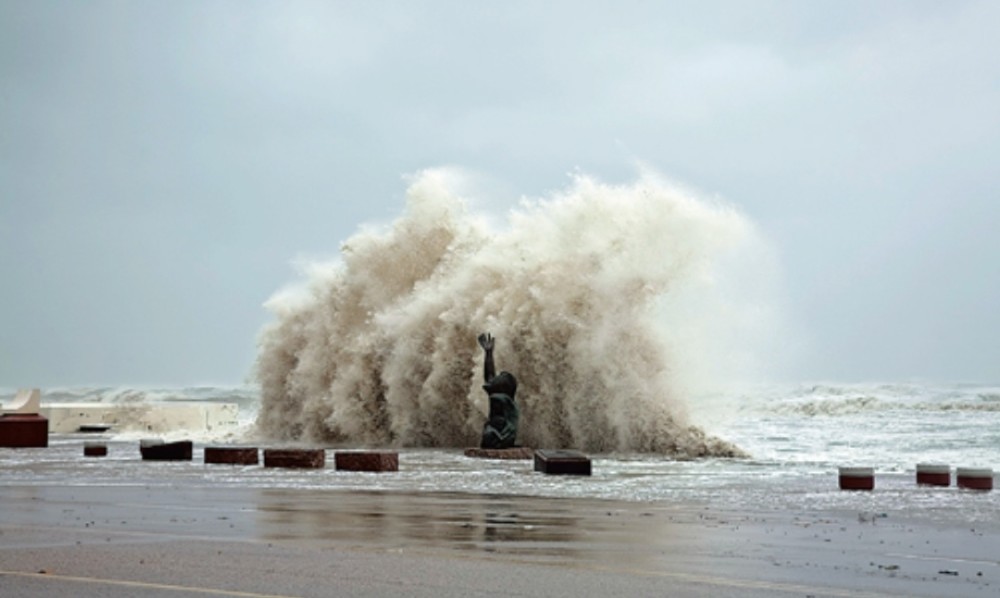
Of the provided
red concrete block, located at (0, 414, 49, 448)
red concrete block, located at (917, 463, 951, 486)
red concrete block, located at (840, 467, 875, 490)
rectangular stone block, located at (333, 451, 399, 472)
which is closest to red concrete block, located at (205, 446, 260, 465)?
rectangular stone block, located at (333, 451, 399, 472)

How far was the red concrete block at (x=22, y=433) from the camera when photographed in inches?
1129

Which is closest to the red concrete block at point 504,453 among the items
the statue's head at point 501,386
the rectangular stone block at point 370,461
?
the statue's head at point 501,386

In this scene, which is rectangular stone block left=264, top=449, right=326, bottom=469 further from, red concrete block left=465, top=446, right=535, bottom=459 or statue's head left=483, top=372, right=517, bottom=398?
statue's head left=483, top=372, right=517, bottom=398

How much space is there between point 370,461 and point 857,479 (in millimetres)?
7709

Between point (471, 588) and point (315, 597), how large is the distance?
948 millimetres

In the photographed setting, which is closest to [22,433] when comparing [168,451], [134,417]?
[168,451]

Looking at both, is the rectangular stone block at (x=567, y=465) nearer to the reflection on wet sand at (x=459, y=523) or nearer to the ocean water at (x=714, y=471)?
the ocean water at (x=714, y=471)

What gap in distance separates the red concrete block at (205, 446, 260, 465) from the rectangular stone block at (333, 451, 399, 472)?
2603mm

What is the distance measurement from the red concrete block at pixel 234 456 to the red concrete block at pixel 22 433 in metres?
8.85

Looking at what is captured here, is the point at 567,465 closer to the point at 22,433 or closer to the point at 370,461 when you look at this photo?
the point at 370,461

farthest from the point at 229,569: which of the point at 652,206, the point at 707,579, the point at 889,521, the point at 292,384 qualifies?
the point at 292,384

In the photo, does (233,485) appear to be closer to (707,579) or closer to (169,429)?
(707,579)

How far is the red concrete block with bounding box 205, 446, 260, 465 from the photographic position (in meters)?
21.8

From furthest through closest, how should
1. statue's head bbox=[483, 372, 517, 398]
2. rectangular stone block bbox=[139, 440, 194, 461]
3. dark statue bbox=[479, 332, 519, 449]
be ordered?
statue's head bbox=[483, 372, 517, 398] → dark statue bbox=[479, 332, 519, 449] → rectangular stone block bbox=[139, 440, 194, 461]
